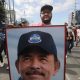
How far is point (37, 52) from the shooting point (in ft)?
11.4

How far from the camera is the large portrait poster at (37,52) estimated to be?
3.47 m

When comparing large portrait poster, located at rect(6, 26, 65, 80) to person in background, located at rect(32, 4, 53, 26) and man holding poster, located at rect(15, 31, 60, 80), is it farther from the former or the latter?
person in background, located at rect(32, 4, 53, 26)

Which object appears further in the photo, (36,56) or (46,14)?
(46,14)

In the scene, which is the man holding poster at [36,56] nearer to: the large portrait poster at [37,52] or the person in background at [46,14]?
the large portrait poster at [37,52]

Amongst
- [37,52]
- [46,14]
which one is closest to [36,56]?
[37,52]

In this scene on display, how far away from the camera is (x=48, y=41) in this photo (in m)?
3.50

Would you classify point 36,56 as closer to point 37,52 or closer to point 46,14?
point 37,52

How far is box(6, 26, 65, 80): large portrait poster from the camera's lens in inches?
→ 137

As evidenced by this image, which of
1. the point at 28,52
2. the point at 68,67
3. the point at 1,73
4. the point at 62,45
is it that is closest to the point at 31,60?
the point at 28,52

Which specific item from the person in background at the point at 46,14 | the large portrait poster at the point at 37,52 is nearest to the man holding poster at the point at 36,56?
the large portrait poster at the point at 37,52

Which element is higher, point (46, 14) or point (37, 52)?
point (46, 14)

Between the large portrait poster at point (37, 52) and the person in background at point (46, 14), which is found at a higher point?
the person in background at point (46, 14)

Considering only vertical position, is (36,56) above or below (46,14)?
below

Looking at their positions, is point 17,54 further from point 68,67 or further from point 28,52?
point 68,67
